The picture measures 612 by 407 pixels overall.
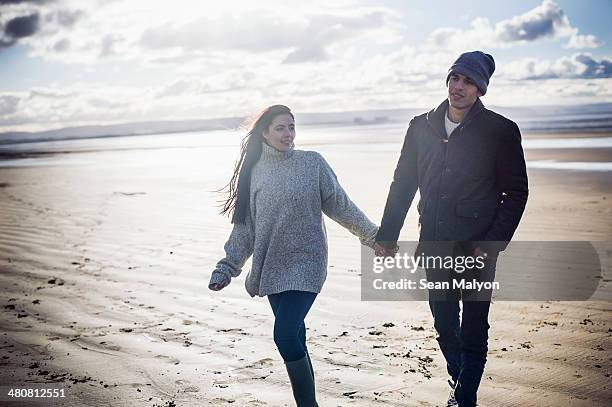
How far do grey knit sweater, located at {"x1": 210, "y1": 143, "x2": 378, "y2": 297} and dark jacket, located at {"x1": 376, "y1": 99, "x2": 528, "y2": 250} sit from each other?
0.59 m

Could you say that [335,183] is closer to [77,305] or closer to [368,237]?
[368,237]

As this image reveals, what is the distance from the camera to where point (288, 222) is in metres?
3.58

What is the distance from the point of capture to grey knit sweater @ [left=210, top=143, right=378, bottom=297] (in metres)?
3.56

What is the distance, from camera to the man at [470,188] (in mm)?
3422

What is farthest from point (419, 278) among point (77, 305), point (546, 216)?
point (546, 216)

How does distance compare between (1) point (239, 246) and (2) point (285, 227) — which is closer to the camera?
(2) point (285, 227)

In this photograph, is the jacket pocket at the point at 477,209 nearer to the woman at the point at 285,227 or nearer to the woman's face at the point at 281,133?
the woman at the point at 285,227

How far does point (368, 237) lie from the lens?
13.0ft

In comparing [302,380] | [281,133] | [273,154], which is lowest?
[302,380]

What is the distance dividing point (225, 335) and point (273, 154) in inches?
84.2

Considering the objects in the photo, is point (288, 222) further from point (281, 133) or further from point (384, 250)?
point (384, 250)

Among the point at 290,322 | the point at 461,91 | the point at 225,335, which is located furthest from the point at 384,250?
the point at 225,335

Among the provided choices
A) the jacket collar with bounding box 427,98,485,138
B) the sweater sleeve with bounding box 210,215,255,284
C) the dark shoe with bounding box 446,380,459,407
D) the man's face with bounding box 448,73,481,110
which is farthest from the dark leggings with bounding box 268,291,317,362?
the man's face with bounding box 448,73,481,110

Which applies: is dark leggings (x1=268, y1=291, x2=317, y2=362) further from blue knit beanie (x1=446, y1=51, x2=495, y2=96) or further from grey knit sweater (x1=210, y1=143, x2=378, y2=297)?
blue knit beanie (x1=446, y1=51, x2=495, y2=96)
